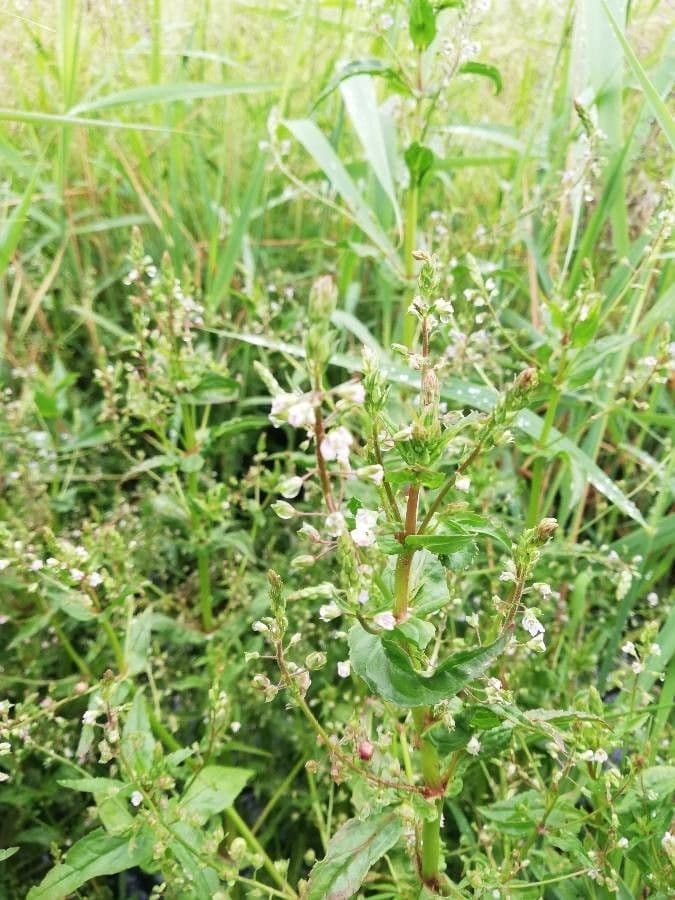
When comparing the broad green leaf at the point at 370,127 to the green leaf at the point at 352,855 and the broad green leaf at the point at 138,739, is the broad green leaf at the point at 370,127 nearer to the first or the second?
the broad green leaf at the point at 138,739

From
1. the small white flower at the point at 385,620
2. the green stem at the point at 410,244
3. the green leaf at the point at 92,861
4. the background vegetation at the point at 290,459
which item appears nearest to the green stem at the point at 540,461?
the background vegetation at the point at 290,459

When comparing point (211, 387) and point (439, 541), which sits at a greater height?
point (439, 541)

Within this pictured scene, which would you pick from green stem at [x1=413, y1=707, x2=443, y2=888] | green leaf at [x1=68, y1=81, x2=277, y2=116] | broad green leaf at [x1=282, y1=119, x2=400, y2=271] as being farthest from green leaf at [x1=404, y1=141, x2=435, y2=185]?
green stem at [x1=413, y1=707, x2=443, y2=888]

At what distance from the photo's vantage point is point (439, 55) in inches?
66.9

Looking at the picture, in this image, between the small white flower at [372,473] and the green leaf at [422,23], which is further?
the green leaf at [422,23]

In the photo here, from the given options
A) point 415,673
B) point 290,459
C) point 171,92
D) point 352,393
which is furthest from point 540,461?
point 171,92

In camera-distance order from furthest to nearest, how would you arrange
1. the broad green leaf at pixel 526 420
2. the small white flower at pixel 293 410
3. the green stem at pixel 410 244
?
the green stem at pixel 410 244 → the broad green leaf at pixel 526 420 → the small white flower at pixel 293 410

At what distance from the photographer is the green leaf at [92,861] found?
Answer: 1136mm

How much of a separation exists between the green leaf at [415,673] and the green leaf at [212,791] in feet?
1.64

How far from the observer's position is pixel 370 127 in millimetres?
1914

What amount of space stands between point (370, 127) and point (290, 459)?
872 millimetres

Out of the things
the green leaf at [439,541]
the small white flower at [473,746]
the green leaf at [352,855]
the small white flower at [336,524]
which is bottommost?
the green leaf at [352,855]

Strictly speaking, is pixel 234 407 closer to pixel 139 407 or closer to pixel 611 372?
pixel 139 407

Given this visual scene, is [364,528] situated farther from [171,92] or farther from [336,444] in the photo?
[171,92]
